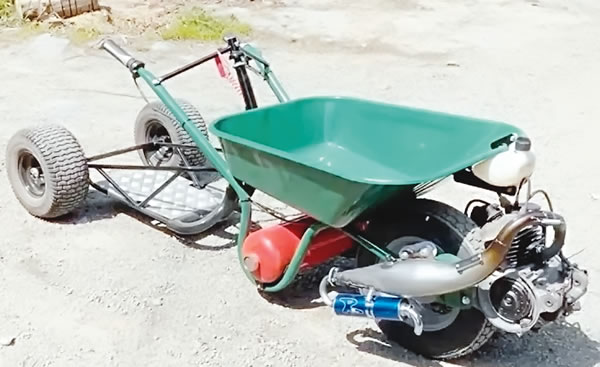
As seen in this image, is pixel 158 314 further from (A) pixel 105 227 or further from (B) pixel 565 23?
(B) pixel 565 23

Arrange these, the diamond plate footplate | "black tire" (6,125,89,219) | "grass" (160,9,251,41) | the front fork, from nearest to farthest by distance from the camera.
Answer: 1. the front fork
2. "black tire" (6,125,89,219)
3. the diamond plate footplate
4. "grass" (160,9,251,41)

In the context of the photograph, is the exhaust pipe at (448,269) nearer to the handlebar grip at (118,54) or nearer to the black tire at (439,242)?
the black tire at (439,242)

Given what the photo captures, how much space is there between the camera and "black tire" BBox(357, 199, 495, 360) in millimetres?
2684

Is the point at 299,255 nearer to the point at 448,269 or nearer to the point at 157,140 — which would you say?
the point at 448,269

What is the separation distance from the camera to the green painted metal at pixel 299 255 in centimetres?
288

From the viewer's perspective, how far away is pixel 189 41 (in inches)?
279

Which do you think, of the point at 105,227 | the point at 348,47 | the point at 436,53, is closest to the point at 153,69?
the point at 348,47

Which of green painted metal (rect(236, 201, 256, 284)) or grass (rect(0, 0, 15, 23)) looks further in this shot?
grass (rect(0, 0, 15, 23))

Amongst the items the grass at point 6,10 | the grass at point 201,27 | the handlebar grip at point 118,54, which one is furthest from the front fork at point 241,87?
the grass at point 6,10

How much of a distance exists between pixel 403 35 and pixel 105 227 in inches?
171

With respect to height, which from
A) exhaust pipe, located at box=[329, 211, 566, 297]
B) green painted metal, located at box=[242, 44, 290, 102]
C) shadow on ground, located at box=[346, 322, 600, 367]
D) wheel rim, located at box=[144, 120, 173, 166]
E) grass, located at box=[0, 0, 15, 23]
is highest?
green painted metal, located at box=[242, 44, 290, 102]

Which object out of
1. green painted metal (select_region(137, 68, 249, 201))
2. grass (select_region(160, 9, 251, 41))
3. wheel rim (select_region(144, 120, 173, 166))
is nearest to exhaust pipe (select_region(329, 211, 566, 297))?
green painted metal (select_region(137, 68, 249, 201))

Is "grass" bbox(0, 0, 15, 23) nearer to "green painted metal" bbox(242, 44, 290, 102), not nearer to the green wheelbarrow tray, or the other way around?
"green painted metal" bbox(242, 44, 290, 102)

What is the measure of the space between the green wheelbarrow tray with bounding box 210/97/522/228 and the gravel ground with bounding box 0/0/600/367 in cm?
54
